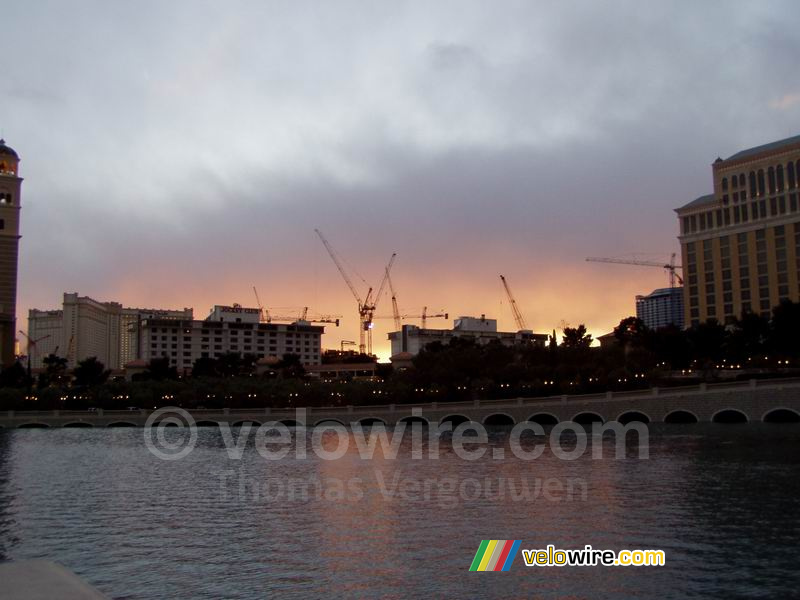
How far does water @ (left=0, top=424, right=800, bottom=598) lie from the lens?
Result: 88.2 ft

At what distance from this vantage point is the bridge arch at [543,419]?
4590 inches

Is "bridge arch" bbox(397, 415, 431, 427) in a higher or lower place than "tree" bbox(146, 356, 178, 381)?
lower

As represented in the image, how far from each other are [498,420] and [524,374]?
14014 mm

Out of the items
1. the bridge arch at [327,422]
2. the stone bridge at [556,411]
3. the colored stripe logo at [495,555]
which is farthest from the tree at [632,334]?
the colored stripe logo at [495,555]

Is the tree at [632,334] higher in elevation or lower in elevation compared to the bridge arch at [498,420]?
higher

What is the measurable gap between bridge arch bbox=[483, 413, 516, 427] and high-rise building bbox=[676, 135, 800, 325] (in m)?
77.2

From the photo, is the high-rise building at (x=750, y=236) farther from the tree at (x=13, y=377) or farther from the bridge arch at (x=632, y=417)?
the tree at (x=13, y=377)

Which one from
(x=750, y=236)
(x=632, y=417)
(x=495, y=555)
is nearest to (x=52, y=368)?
(x=632, y=417)

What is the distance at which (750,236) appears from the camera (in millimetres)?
187625

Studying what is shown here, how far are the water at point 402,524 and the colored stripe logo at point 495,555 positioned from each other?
0.49 metres

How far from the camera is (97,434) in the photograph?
114375 millimetres

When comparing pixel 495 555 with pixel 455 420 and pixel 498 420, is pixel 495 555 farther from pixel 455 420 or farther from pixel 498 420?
pixel 455 420

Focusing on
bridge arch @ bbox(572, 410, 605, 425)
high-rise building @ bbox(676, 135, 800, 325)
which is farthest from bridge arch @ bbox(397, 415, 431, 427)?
high-rise building @ bbox(676, 135, 800, 325)

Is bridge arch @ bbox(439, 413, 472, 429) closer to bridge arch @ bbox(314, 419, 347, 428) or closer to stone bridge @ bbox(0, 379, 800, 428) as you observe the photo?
stone bridge @ bbox(0, 379, 800, 428)
